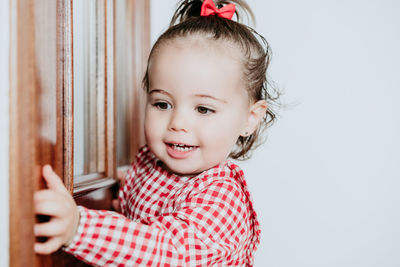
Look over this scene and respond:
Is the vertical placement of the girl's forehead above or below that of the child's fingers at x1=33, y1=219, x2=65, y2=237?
above

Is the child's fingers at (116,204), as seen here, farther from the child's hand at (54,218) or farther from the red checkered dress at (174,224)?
the child's hand at (54,218)

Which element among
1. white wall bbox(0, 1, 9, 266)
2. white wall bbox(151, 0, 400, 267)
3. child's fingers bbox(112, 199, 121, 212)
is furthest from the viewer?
white wall bbox(151, 0, 400, 267)

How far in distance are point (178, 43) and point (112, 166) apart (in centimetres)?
43

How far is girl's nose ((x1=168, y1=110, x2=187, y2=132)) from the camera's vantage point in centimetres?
95

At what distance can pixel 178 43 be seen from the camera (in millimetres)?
1015

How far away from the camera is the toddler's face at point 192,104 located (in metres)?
0.96

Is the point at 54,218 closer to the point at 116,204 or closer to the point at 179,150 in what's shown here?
the point at 179,150

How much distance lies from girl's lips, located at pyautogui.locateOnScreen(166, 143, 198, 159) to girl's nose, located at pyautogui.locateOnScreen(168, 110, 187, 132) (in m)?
0.05

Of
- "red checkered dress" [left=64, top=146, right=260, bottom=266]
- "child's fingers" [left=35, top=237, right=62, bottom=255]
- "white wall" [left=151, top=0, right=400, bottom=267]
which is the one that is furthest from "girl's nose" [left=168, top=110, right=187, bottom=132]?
"white wall" [left=151, top=0, right=400, bottom=267]

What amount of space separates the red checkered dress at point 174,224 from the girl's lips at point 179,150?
60 millimetres

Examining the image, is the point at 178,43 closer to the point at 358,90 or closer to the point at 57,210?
the point at 57,210

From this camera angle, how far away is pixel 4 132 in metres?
0.57

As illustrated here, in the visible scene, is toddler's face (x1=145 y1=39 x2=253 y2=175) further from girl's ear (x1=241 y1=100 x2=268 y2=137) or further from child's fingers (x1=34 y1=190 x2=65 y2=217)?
child's fingers (x1=34 y1=190 x2=65 y2=217)

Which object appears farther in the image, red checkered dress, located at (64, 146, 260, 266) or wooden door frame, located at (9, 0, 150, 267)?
red checkered dress, located at (64, 146, 260, 266)
